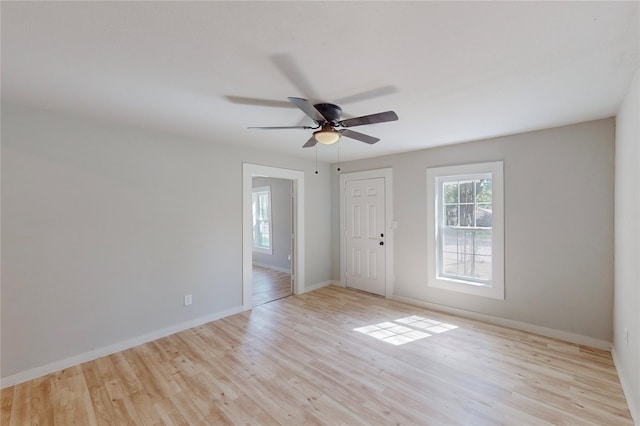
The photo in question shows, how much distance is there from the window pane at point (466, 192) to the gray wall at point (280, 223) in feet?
12.0

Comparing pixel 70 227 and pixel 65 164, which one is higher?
pixel 65 164

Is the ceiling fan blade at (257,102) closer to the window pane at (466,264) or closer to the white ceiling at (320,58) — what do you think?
the white ceiling at (320,58)

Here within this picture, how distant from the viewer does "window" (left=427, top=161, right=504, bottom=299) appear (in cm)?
357

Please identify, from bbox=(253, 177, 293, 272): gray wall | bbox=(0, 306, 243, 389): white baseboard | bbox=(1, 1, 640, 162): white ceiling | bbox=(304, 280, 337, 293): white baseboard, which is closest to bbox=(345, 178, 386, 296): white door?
bbox=(304, 280, 337, 293): white baseboard

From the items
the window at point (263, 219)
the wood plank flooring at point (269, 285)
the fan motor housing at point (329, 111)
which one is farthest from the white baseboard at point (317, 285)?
the fan motor housing at point (329, 111)

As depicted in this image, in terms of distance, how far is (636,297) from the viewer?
1923 millimetres

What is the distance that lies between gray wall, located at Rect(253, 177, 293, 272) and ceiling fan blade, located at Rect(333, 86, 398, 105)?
4.17 m

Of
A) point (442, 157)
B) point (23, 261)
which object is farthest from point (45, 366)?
point (442, 157)

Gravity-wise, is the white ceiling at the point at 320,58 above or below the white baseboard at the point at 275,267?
above

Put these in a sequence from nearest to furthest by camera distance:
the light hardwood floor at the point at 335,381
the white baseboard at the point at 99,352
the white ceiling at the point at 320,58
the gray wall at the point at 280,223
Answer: the white ceiling at the point at 320,58 < the light hardwood floor at the point at 335,381 < the white baseboard at the point at 99,352 < the gray wall at the point at 280,223

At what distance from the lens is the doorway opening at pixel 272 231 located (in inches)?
250

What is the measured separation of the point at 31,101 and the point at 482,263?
5089 mm

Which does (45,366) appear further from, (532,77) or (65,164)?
(532,77)

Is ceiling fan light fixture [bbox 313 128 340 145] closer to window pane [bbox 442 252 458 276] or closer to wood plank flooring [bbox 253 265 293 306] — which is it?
window pane [bbox 442 252 458 276]
